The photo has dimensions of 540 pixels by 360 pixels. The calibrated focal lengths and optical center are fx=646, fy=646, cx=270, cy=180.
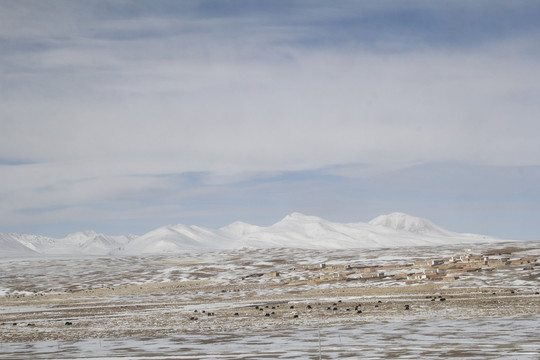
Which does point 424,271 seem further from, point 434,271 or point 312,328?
point 312,328

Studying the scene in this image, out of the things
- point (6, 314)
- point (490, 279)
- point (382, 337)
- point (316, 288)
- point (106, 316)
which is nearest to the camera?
point (382, 337)

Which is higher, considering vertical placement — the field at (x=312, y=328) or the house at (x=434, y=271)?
the house at (x=434, y=271)

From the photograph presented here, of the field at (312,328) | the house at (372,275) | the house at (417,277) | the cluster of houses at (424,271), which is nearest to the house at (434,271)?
the cluster of houses at (424,271)

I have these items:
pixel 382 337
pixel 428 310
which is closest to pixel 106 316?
pixel 428 310

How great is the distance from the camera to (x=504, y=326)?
35.2 metres

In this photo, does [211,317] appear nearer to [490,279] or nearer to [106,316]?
[106,316]

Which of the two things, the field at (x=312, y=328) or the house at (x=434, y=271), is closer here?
the field at (x=312, y=328)

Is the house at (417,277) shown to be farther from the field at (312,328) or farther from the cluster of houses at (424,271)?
the field at (312,328)

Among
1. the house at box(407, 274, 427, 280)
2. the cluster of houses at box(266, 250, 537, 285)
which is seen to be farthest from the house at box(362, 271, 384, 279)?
the house at box(407, 274, 427, 280)

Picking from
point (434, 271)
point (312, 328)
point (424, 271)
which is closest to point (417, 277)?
point (434, 271)

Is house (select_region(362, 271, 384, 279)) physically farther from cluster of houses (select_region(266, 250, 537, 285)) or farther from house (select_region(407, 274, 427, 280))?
house (select_region(407, 274, 427, 280))

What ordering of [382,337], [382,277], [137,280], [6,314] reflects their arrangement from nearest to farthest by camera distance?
[382,337] < [6,314] < [382,277] < [137,280]

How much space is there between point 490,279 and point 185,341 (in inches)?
2326

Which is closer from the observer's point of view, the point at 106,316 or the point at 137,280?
the point at 106,316
